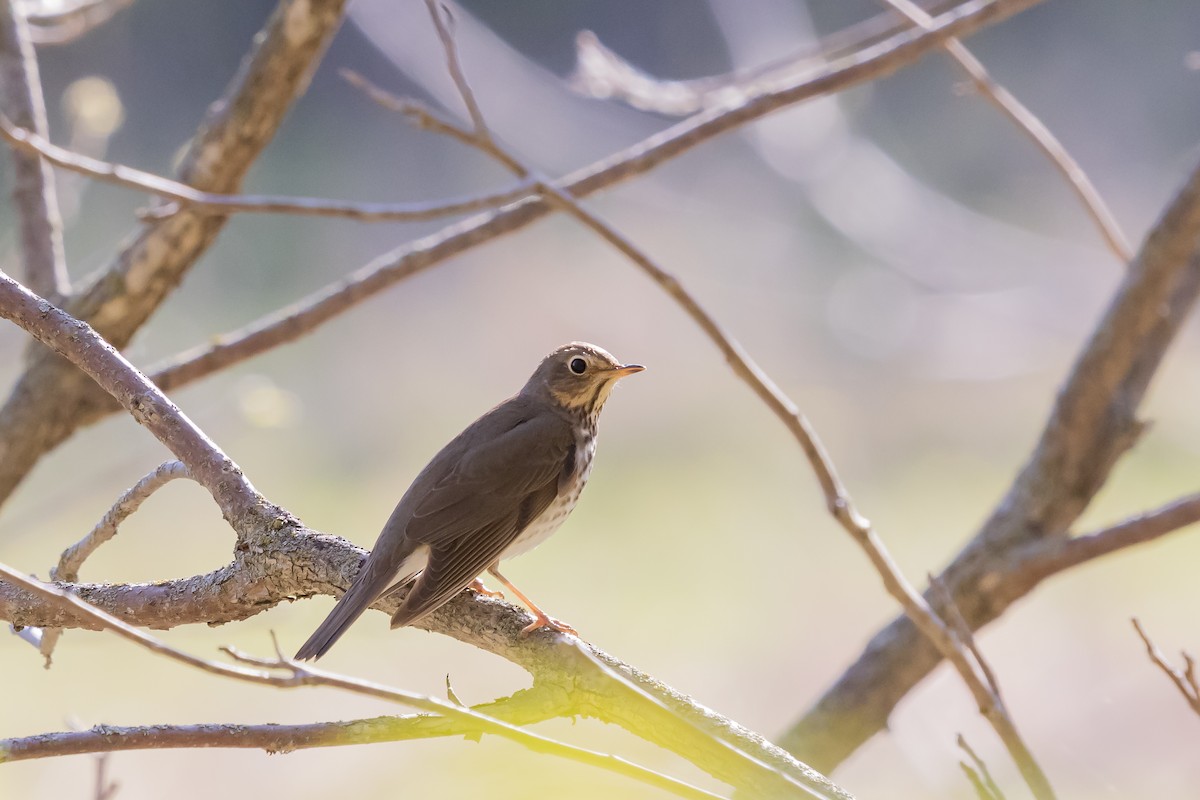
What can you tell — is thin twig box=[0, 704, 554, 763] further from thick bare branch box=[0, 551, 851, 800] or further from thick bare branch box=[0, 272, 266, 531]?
thick bare branch box=[0, 272, 266, 531]

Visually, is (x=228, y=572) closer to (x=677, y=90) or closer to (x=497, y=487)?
(x=497, y=487)

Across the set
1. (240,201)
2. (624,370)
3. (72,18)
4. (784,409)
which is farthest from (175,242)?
(784,409)

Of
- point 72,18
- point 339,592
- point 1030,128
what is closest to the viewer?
point 339,592

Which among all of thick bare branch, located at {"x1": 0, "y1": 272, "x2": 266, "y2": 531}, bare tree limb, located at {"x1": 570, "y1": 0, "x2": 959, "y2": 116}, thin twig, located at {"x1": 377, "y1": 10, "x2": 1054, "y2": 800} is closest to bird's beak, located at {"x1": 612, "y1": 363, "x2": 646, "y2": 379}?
thin twig, located at {"x1": 377, "y1": 10, "x2": 1054, "y2": 800}

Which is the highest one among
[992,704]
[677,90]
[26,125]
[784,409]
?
[677,90]

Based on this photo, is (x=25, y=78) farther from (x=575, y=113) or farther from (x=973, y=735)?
(x=575, y=113)

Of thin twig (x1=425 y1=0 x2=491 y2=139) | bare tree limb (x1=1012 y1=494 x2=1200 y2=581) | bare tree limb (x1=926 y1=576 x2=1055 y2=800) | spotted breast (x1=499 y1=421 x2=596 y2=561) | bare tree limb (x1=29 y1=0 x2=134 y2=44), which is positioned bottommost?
bare tree limb (x1=926 y1=576 x2=1055 y2=800)
